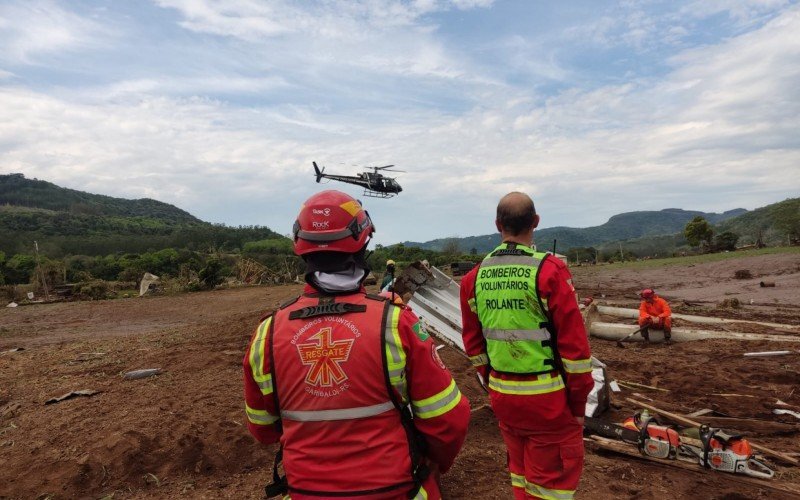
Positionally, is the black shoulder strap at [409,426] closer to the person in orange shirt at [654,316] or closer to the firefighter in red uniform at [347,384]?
the firefighter in red uniform at [347,384]

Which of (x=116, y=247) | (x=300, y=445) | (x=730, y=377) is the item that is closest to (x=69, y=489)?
(x=300, y=445)

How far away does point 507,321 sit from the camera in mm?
2875

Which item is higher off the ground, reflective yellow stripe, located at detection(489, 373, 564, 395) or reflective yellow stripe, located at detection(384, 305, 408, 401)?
reflective yellow stripe, located at detection(384, 305, 408, 401)

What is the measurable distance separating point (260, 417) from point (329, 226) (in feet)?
2.81

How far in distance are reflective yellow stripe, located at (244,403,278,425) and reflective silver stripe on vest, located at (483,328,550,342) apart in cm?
146

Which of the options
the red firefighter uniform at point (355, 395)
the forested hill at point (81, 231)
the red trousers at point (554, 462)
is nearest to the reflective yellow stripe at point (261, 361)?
the red firefighter uniform at point (355, 395)

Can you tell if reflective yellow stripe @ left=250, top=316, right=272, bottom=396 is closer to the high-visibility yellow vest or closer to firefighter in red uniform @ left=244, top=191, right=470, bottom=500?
firefighter in red uniform @ left=244, top=191, right=470, bottom=500

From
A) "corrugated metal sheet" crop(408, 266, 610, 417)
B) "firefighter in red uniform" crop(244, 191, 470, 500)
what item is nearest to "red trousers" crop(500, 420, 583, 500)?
"firefighter in red uniform" crop(244, 191, 470, 500)

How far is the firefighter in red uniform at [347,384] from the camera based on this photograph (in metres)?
1.68

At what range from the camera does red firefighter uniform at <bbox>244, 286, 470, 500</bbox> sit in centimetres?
168

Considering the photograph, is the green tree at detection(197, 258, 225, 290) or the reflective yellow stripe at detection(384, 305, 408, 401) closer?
the reflective yellow stripe at detection(384, 305, 408, 401)

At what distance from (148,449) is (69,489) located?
2.43ft

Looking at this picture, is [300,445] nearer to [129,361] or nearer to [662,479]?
[662,479]

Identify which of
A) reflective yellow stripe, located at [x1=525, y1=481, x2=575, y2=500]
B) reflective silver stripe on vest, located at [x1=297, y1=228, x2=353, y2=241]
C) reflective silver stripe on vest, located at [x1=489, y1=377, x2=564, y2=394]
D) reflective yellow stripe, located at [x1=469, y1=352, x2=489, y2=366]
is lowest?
reflective yellow stripe, located at [x1=525, y1=481, x2=575, y2=500]
